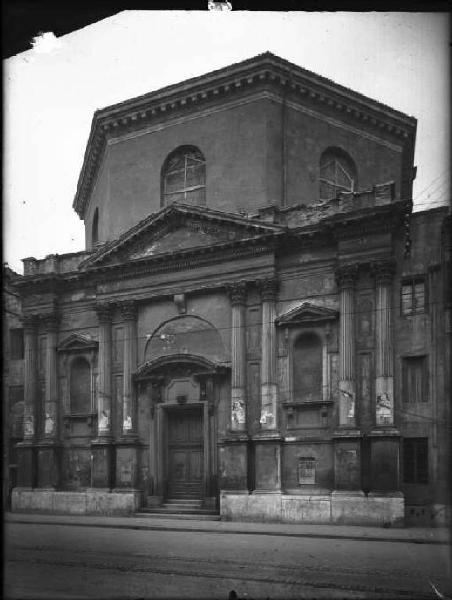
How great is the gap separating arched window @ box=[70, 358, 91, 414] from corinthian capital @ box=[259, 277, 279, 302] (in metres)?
7.00

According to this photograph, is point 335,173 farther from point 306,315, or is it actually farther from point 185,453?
point 185,453

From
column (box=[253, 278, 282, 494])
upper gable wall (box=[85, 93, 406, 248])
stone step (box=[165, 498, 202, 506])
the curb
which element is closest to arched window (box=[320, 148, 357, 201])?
upper gable wall (box=[85, 93, 406, 248])

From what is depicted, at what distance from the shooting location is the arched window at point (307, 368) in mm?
19609

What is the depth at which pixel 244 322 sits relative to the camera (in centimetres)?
2084

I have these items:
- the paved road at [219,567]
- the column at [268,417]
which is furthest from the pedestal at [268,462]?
the paved road at [219,567]

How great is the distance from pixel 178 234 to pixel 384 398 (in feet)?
27.6

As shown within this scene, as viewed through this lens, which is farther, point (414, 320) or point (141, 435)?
point (141, 435)

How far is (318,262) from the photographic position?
1998cm

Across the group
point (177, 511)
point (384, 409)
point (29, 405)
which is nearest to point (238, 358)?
point (384, 409)

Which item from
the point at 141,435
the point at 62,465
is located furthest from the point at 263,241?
the point at 62,465

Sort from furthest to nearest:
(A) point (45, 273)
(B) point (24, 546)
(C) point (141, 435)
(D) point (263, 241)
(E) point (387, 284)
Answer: (A) point (45, 273), (C) point (141, 435), (D) point (263, 241), (E) point (387, 284), (B) point (24, 546)

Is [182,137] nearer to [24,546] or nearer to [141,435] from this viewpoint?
[141,435]

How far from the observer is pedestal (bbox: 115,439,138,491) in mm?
21766

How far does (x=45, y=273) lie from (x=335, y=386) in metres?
10.9
